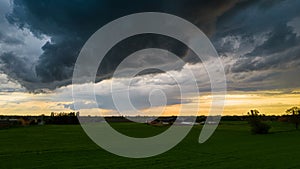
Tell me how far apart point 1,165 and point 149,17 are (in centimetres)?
3218

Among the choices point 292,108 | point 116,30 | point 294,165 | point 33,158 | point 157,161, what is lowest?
point 294,165

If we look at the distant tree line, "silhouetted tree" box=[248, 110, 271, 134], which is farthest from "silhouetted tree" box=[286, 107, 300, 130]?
the distant tree line

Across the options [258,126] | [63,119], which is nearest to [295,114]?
[258,126]

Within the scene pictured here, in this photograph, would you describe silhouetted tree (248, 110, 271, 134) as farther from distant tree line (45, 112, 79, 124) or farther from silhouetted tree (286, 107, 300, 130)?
distant tree line (45, 112, 79, 124)

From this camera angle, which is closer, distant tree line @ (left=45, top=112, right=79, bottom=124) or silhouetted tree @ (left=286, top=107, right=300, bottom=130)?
silhouetted tree @ (left=286, top=107, right=300, bottom=130)

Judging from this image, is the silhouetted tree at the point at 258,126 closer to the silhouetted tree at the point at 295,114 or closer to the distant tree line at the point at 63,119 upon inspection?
the silhouetted tree at the point at 295,114

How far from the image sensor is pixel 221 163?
84.3ft

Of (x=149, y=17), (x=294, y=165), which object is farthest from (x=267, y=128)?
(x=294, y=165)

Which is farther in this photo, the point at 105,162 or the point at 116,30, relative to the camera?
the point at 116,30

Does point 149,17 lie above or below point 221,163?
above

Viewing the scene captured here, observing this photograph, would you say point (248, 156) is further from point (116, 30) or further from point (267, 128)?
point (267, 128)

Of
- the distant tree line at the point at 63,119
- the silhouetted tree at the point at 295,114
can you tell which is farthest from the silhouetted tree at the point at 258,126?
the distant tree line at the point at 63,119

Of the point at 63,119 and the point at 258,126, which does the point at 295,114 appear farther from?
the point at 63,119

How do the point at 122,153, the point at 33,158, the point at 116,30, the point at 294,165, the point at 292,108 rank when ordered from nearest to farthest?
the point at 294,165 → the point at 33,158 → the point at 122,153 → the point at 116,30 → the point at 292,108
